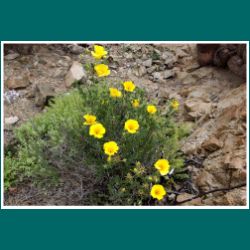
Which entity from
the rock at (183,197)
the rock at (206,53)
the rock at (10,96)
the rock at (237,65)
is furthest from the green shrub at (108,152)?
the rock at (237,65)

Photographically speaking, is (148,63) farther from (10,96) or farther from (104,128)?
(10,96)

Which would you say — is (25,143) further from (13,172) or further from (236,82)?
(236,82)

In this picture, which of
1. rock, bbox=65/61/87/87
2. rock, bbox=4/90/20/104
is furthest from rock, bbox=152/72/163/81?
rock, bbox=4/90/20/104

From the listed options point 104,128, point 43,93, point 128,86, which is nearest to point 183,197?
point 104,128

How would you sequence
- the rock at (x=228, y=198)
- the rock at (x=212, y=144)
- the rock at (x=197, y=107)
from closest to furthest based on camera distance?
the rock at (x=228, y=198), the rock at (x=212, y=144), the rock at (x=197, y=107)

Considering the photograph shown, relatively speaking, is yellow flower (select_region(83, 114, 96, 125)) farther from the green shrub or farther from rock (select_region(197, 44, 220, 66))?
rock (select_region(197, 44, 220, 66))

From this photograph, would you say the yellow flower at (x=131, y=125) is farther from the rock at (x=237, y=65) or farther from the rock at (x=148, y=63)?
the rock at (x=237, y=65)
